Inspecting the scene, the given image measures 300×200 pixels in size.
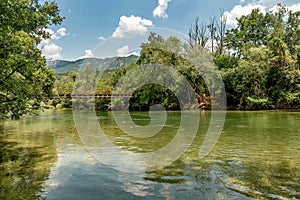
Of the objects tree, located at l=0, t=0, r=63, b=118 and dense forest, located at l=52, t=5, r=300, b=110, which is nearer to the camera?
tree, located at l=0, t=0, r=63, b=118

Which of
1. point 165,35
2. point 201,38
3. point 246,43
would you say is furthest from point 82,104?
point 246,43

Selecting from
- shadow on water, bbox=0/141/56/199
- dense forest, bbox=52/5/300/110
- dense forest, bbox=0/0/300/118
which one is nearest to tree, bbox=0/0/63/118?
shadow on water, bbox=0/141/56/199

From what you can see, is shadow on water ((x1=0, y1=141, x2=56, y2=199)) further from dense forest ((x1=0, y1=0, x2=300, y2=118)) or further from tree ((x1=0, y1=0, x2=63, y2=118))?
dense forest ((x1=0, y1=0, x2=300, y2=118))

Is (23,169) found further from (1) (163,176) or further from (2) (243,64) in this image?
(2) (243,64)

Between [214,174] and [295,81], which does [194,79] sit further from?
[214,174]

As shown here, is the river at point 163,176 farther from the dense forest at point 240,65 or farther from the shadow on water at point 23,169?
the dense forest at point 240,65

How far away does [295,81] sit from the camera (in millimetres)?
33906

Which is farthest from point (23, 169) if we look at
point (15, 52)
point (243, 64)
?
point (243, 64)

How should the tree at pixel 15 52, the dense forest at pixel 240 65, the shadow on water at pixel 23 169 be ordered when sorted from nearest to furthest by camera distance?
the shadow on water at pixel 23 169
the tree at pixel 15 52
the dense forest at pixel 240 65

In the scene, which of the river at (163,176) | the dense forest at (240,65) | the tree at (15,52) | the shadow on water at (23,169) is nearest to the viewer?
the river at (163,176)

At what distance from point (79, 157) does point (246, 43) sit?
143 feet

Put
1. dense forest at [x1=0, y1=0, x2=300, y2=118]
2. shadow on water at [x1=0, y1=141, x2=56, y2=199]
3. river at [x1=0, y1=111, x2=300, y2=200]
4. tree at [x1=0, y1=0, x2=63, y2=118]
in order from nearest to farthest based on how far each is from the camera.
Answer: river at [x1=0, y1=111, x2=300, y2=200] → shadow on water at [x1=0, y1=141, x2=56, y2=199] → tree at [x1=0, y1=0, x2=63, y2=118] → dense forest at [x1=0, y1=0, x2=300, y2=118]

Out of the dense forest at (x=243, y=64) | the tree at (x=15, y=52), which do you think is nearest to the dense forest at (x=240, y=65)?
the dense forest at (x=243, y=64)

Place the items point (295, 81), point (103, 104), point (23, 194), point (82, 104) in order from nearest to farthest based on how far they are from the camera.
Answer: point (23, 194) < point (295, 81) < point (103, 104) < point (82, 104)
